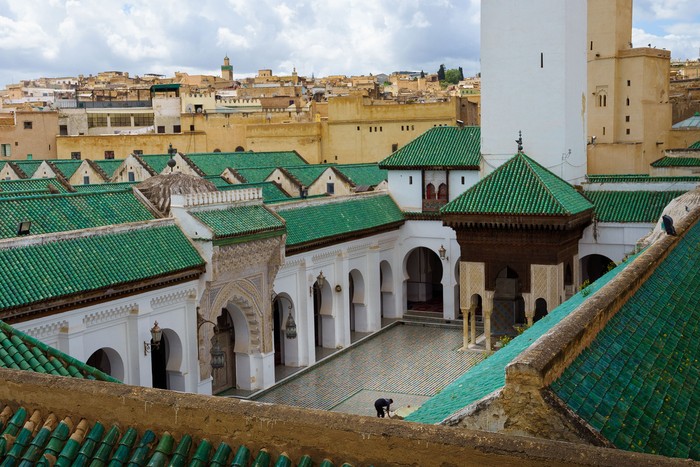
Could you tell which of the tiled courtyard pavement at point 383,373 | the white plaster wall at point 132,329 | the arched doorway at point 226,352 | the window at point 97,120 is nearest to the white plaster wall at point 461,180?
the tiled courtyard pavement at point 383,373

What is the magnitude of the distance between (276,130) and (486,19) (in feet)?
52.3

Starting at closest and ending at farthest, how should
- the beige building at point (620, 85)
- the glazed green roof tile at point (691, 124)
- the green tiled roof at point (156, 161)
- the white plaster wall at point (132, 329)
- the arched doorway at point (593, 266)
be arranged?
the white plaster wall at point (132, 329)
the arched doorway at point (593, 266)
the green tiled roof at point (156, 161)
the beige building at point (620, 85)
the glazed green roof tile at point (691, 124)

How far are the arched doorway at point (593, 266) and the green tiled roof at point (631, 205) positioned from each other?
5.01ft

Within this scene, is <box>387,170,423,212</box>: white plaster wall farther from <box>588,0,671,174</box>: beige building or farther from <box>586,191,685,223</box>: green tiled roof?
<box>588,0,671,174</box>: beige building

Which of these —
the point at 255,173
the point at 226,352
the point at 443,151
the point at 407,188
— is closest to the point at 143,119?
the point at 255,173

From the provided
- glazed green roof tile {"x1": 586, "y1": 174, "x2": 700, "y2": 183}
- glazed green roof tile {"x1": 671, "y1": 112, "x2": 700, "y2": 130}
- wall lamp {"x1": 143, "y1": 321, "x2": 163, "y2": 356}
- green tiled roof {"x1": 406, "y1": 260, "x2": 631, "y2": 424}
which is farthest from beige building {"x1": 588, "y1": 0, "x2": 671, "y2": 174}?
green tiled roof {"x1": 406, "y1": 260, "x2": 631, "y2": 424}

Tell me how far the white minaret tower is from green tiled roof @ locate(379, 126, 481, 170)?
0.55 metres

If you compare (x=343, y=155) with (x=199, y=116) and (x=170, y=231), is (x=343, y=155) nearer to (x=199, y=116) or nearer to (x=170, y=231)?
(x=199, y=116)

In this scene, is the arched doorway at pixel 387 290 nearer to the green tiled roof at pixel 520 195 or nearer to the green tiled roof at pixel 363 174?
the green tiled roof at pixel 363 174

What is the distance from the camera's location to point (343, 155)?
33.8 m

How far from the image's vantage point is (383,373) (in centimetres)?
1730

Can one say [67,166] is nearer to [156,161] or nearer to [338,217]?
[156,161]

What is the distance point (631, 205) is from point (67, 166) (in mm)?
17707

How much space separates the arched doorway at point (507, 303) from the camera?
19.2 meters
